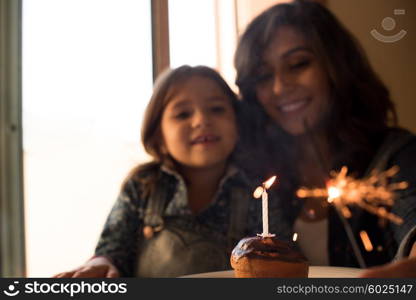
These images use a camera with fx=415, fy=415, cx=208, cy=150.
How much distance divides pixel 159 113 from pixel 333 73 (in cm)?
27

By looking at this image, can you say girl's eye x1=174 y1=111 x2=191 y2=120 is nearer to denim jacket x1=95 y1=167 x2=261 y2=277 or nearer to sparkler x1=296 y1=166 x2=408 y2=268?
denim jacket x1=95 y1=167 x2=261 y2=277

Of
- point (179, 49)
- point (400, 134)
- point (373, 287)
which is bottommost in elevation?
point (373, 287)

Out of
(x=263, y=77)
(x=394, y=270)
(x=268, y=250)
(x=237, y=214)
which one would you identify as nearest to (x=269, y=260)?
(x=268, y=250)

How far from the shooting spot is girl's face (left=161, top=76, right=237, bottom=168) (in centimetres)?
57

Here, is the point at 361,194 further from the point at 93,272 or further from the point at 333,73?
the point at 93,272

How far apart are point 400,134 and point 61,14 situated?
1.62ft

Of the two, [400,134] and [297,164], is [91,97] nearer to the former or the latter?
[297,164]

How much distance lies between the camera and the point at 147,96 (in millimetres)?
599

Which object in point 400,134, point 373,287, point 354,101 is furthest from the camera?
point 354,101

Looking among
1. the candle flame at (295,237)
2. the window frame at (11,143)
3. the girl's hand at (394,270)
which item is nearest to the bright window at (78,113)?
the window frame at (11,143)

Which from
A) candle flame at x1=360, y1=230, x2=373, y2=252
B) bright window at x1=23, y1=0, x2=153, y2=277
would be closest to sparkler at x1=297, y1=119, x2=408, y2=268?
candle flame at x1=360, y1=230, x2=373, y2=252

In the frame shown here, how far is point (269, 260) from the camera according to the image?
1.21 ft

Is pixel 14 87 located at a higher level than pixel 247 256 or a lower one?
higher

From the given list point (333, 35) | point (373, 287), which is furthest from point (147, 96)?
point (373, 287)
